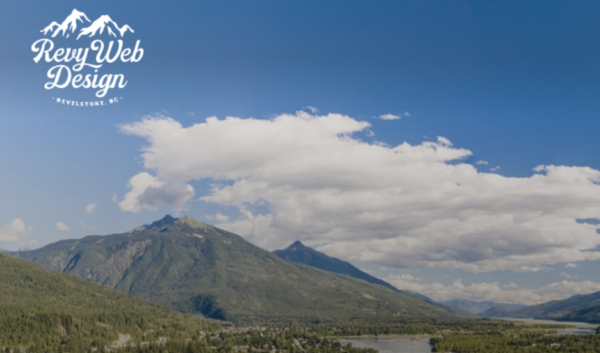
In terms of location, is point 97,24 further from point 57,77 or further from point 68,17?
point 57,77

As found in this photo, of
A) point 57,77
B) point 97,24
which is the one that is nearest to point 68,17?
point 97,24

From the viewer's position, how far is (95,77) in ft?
527

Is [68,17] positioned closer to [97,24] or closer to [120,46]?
[97,24]

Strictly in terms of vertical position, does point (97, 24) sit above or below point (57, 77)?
above

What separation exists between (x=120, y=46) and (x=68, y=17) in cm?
2055

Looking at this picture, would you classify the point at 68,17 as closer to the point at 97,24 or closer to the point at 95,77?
the point at 97,24

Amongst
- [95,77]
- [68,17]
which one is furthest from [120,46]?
[68,17]

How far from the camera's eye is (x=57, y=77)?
6294 inches

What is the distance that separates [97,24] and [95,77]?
17.5 meters

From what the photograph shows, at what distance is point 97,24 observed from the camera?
552 ft

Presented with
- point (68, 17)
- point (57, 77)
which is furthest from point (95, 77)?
point (68, 17)

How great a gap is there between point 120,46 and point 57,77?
18.0m

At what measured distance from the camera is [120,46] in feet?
524

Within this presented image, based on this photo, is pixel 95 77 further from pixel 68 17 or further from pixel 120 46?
pixel 68 17
